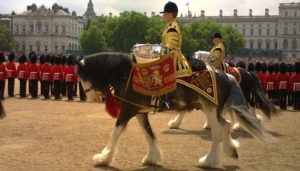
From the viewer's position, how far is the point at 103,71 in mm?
7645

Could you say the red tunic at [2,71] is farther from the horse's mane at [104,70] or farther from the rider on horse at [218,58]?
the horse's mane at [104,70]

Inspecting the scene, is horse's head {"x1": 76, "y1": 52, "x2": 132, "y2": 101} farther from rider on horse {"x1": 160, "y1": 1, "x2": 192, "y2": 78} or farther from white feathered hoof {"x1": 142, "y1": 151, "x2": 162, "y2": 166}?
white feathered hoof {"x1": 142, "y1": 151, "x2": 162, "y2": 166}

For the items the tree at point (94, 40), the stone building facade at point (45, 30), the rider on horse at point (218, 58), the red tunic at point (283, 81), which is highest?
the stone building facade at point (45, 30)

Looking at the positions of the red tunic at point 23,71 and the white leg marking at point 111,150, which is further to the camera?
the red tunic at point 23,71

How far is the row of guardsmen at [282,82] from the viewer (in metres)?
17.9

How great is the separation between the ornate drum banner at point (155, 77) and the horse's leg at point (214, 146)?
0.79m

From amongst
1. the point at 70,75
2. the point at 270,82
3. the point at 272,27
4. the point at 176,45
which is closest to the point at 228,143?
the point at 176,45

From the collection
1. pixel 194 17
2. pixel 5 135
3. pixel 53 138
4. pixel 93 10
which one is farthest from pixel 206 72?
pixel 93 10

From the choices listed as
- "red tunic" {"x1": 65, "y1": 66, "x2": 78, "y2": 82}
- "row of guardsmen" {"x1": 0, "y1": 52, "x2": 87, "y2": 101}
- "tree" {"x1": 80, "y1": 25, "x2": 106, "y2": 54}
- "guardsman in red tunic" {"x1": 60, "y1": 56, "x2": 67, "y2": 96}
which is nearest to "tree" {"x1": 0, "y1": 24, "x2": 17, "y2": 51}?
"tree" {"x1": 80, "y1": 25, "x2": 106, "y2": 54}

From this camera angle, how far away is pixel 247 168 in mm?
7676

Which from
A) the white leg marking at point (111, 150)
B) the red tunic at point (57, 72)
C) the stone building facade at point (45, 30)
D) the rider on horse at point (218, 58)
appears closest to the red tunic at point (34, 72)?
the red tunic at point (57, 72)

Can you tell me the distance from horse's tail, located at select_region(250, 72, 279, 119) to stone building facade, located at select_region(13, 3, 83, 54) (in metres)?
113

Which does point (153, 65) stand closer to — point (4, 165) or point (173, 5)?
point (173, 5)

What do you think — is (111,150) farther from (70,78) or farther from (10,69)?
(10,69)
